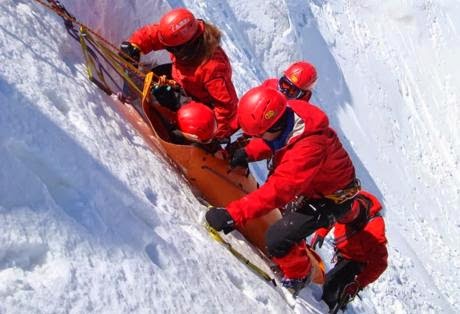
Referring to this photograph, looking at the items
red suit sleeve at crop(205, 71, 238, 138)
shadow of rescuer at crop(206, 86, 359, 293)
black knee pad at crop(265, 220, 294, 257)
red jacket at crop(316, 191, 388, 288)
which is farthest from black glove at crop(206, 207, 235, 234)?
red jacket at crop(316, 191, 388, 288)

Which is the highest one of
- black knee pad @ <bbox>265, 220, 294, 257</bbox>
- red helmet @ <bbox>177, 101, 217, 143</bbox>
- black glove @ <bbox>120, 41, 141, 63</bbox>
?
black glove @ <bbox>120, 41, 141, 63</bbox>

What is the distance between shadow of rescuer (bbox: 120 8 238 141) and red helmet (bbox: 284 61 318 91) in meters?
1.70

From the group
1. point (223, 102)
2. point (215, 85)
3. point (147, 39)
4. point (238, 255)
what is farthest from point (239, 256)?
point (147, 39)

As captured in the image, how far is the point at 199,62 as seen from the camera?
4926 millimetres

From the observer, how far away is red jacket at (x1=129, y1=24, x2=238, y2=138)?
4.92m

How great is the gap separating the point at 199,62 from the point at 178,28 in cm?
38

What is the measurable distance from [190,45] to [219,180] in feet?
3.70

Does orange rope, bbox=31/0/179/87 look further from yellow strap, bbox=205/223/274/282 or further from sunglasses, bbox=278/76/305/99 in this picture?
sunglasses, bbox=278/76/305/99

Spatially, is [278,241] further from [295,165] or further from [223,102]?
[223,102]

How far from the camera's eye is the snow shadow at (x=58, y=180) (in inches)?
109

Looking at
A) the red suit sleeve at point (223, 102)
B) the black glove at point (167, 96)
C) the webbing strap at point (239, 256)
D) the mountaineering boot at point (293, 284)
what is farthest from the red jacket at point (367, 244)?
the black glove at point (167, 96)

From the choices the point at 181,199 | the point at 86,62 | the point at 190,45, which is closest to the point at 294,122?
the point at 181,199

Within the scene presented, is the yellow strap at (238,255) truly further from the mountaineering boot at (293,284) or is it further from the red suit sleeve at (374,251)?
the red suit sleeve at (374,251)

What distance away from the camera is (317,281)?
5.24m
